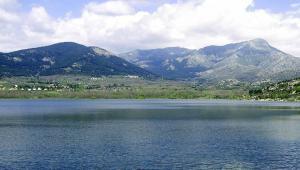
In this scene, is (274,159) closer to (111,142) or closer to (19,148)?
(111,142)

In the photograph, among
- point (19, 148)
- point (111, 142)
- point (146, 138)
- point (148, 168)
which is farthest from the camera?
point (146, 138)

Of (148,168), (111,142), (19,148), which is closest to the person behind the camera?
(148,168)

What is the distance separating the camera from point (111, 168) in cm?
7438

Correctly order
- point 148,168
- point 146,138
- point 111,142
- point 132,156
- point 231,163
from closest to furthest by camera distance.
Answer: point 148,168 → point 231,163 → point 132,156 → point 111,142 → point 146,138

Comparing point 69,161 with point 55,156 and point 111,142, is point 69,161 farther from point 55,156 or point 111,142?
point 111,142

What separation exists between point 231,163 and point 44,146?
45568 mm

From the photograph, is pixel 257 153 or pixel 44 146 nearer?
pixel 257 153

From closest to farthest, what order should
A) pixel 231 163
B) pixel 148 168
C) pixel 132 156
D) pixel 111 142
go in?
pixel 148 168 < pixel 231 163 < pixel 132 156 < pixel 111 142

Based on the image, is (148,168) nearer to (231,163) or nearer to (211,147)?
(231,163)

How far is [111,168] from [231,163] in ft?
72.5

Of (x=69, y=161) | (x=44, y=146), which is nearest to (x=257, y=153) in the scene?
(x=69, y=161)

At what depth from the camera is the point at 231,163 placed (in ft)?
258

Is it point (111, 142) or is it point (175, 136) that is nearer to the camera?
point (111, 142)

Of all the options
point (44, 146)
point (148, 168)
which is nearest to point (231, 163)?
point (148, 168)
